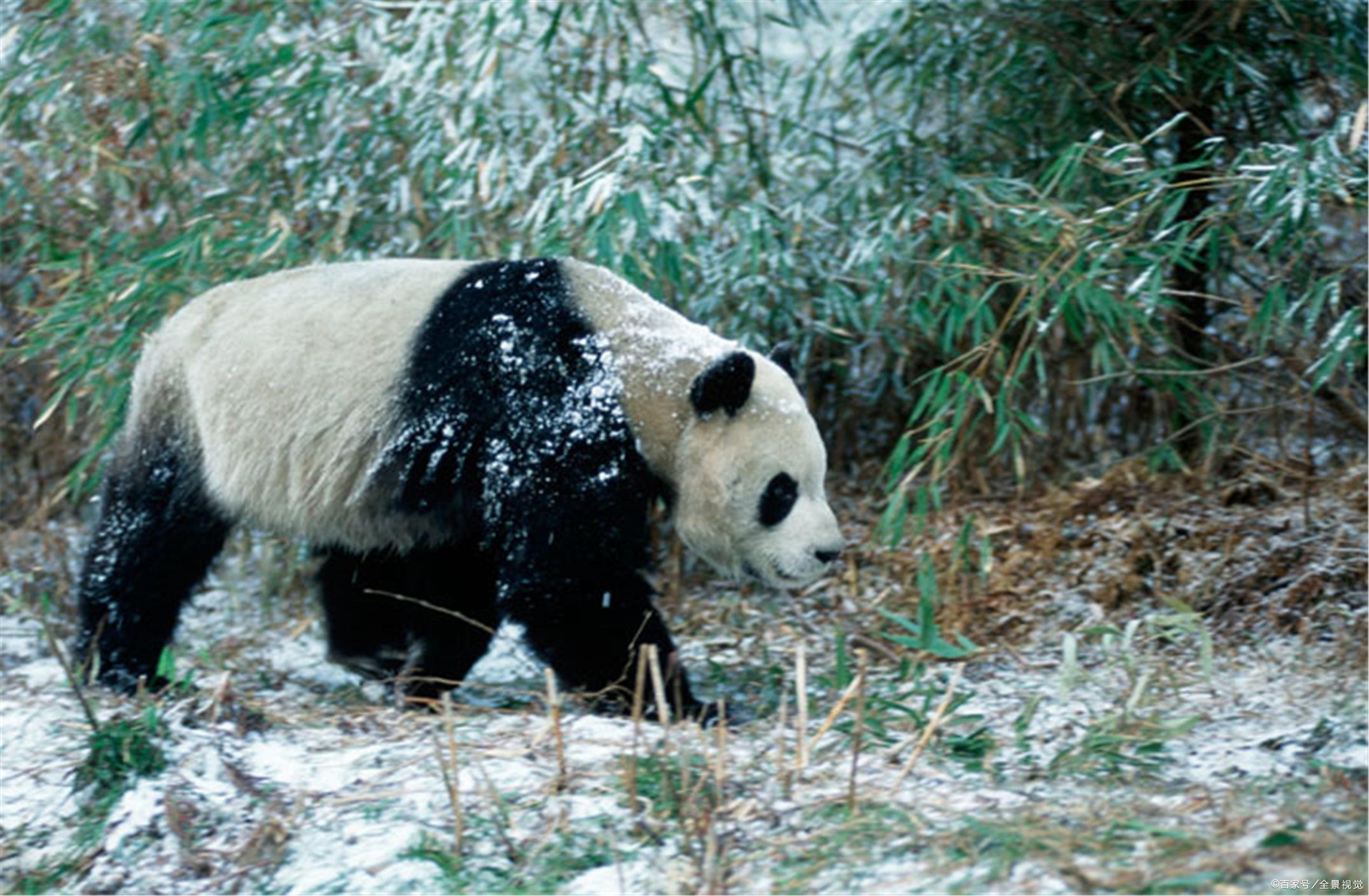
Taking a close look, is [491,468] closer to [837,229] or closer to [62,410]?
[837,229]

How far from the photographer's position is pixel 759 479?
167 inches

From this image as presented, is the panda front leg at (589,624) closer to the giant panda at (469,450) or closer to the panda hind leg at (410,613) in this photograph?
the giant panda at (469,450)

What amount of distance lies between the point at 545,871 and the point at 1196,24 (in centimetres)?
378

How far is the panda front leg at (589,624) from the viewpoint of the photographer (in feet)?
13.5

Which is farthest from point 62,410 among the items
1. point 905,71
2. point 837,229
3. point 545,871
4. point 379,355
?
point 545,871

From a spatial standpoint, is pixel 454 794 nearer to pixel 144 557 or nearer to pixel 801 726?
pixel 801 726

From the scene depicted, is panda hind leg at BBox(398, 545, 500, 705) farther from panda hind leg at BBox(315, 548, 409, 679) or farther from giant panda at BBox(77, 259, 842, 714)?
panda hind leg at BBox(315, 548, 409, 679)

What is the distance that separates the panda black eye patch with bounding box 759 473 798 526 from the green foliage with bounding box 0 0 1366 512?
82 centimetres

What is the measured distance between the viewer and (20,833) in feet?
11.5

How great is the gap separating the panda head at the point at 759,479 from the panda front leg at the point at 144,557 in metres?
1.40

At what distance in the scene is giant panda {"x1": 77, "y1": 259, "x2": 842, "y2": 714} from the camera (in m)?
4.15

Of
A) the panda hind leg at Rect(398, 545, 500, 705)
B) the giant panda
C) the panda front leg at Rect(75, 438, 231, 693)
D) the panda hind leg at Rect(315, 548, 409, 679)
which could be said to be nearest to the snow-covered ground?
the panda front leg at Rect(75, 438, 231, 693)

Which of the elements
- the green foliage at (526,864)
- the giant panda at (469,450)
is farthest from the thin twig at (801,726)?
the giant panda at (469,450)

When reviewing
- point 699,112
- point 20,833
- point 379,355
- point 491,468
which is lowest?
point 20,833
